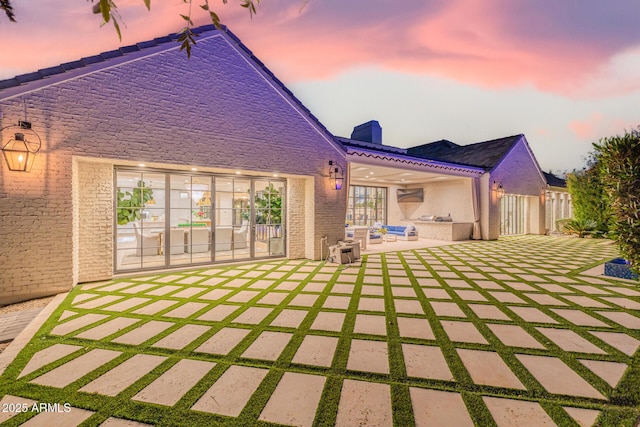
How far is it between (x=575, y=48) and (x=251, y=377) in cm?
945

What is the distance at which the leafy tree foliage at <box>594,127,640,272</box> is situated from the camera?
3027 mm

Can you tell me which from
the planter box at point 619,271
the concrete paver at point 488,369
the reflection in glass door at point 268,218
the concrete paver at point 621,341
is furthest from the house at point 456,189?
the concrete paver at point 488,369

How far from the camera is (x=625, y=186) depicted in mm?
3150

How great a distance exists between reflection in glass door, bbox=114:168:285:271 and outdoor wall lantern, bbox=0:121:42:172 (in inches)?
50.0

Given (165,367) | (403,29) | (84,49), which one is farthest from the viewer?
(403,29)

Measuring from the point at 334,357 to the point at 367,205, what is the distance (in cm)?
1332

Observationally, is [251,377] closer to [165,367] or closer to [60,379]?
[165,367]

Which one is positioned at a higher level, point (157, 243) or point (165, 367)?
point (157, 243)

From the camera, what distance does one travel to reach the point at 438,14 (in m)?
4.36

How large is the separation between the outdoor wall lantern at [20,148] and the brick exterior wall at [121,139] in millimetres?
93

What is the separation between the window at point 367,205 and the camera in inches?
582

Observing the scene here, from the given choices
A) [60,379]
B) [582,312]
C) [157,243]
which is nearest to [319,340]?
[60,379]

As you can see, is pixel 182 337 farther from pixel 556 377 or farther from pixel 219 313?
pixel 556 377

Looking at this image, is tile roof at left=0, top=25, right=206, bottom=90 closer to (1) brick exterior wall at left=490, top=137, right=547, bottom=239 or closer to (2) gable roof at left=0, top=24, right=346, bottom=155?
(2) gable roof at left=0, top=24, right=346, bottom=155
